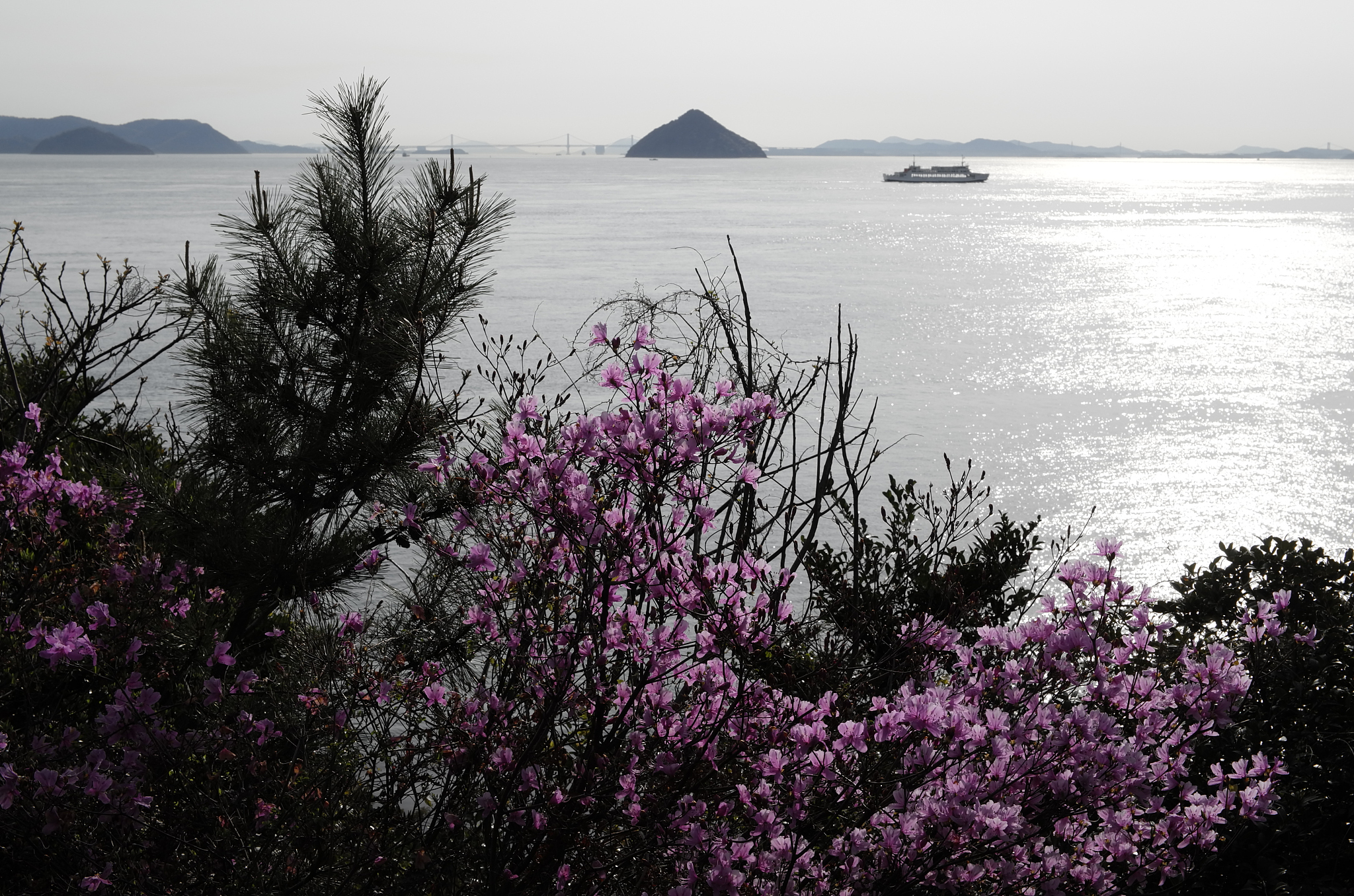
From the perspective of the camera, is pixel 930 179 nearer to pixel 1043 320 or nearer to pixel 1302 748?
pixel 1043 320

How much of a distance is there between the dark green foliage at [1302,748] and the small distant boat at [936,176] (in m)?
130

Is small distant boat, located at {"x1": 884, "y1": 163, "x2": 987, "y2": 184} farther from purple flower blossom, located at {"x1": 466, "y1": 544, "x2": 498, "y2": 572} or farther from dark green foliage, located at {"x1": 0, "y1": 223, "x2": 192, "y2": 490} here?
purple flower blossom, located at {"x1": 466, "y1": 544, "x2": 498, "y2": 572}

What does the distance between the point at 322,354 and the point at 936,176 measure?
437 ft

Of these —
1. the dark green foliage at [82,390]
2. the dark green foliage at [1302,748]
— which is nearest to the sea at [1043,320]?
the dark green foliage at [82,390]

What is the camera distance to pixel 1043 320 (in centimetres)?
2928

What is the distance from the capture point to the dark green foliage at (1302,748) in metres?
3.11

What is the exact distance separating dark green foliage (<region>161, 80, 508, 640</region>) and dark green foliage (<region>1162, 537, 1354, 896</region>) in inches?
137

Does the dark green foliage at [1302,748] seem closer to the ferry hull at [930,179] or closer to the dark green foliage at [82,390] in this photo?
the dark green foliage at [82,390]

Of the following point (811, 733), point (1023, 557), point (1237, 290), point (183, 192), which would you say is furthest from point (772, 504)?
point (183, 192)

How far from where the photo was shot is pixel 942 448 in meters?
15.3

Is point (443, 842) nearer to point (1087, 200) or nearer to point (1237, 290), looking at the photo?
point (1237, 290)

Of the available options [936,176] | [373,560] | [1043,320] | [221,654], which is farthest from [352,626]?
[936,176]

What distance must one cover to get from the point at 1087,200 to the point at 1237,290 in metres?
73.1

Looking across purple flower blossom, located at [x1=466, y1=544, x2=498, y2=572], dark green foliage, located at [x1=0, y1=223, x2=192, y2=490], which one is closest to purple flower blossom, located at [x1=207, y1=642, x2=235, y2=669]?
purple flower blossom, located at [x1=466, y1=544, x2=498, y2=572]
